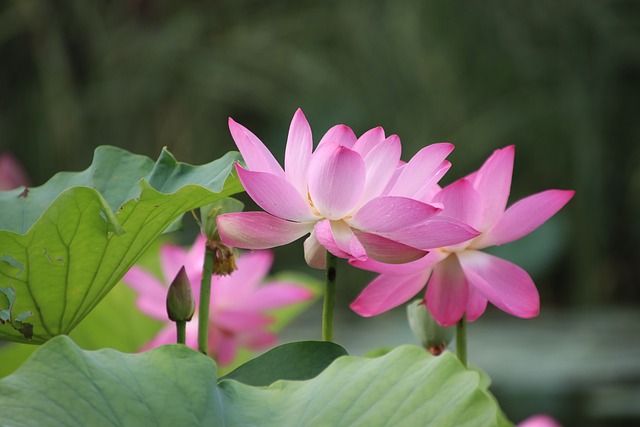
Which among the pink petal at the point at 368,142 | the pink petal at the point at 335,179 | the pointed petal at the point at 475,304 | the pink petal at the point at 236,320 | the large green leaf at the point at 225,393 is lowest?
the pink petal at the point at 236,320

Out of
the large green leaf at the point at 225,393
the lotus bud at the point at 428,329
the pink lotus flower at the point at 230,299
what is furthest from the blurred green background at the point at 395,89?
the large green leaf at the point at 225,393

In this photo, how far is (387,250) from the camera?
37 centimetres

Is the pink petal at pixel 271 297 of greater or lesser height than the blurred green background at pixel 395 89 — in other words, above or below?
below

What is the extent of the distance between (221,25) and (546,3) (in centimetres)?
136

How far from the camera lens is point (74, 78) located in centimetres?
408

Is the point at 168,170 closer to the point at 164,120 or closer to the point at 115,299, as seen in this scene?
the point at 115,299

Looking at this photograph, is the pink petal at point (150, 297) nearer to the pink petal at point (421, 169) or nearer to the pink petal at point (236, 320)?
the pink petal at point (236, 320)

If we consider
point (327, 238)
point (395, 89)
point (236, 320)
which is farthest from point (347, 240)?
point (395, 89)

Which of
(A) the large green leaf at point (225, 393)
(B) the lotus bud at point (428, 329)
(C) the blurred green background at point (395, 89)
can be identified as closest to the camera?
(A) the large green leaf at point (225, 393)

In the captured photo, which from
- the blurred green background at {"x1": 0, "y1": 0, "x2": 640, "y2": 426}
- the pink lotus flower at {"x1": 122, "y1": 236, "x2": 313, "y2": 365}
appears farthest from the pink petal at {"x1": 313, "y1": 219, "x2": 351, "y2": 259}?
the blurred green background at {"x1": 0, "y1": 0, "x2": 640, "y2": 426}

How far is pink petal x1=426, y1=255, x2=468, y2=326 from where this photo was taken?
16.1 inches

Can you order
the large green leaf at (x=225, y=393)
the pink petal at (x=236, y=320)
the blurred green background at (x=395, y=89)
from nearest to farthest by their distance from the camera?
the large green leaf at (x=225, y=393) < the pink petal at (x=236, y=320) < the blurred green background at (x=395, y=89)

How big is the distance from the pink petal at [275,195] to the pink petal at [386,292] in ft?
0.17

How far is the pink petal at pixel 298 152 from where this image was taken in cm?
39
